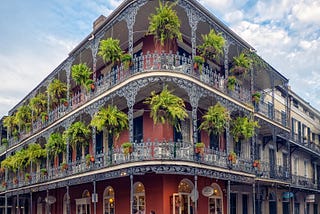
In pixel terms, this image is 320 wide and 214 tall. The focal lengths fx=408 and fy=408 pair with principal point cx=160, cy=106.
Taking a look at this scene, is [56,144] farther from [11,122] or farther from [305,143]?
[305,143]

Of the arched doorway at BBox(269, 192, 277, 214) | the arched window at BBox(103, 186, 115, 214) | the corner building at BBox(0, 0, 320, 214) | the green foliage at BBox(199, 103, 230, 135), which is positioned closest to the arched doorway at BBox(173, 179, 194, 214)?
the corner building at BBox(0, 0, 320, 214)

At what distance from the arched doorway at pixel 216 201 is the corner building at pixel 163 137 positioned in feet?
0.16

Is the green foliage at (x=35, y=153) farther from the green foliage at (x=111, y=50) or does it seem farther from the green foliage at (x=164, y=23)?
the green foliage at (x=164, y=23)

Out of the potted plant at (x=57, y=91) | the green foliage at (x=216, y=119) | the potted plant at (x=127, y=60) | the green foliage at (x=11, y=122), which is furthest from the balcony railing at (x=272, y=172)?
the green foliage at (x=11, y=122)

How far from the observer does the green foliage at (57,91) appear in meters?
24.2

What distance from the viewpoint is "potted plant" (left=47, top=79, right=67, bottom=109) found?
24.1m

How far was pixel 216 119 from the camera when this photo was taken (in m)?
16.7

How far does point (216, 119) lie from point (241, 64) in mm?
4335

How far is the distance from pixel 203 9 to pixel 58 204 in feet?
52.9

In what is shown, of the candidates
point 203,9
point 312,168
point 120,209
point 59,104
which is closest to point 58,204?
point 59,104

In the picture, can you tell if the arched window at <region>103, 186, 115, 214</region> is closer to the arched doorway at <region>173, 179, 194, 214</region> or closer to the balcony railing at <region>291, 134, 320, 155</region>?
the arched doorway at <region>173, 179, 194, 214</region>

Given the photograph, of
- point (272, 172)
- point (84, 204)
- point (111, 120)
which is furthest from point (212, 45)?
point (84, 204)

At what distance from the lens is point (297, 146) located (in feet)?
92.0

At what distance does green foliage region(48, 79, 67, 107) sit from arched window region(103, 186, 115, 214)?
21.3 feet
